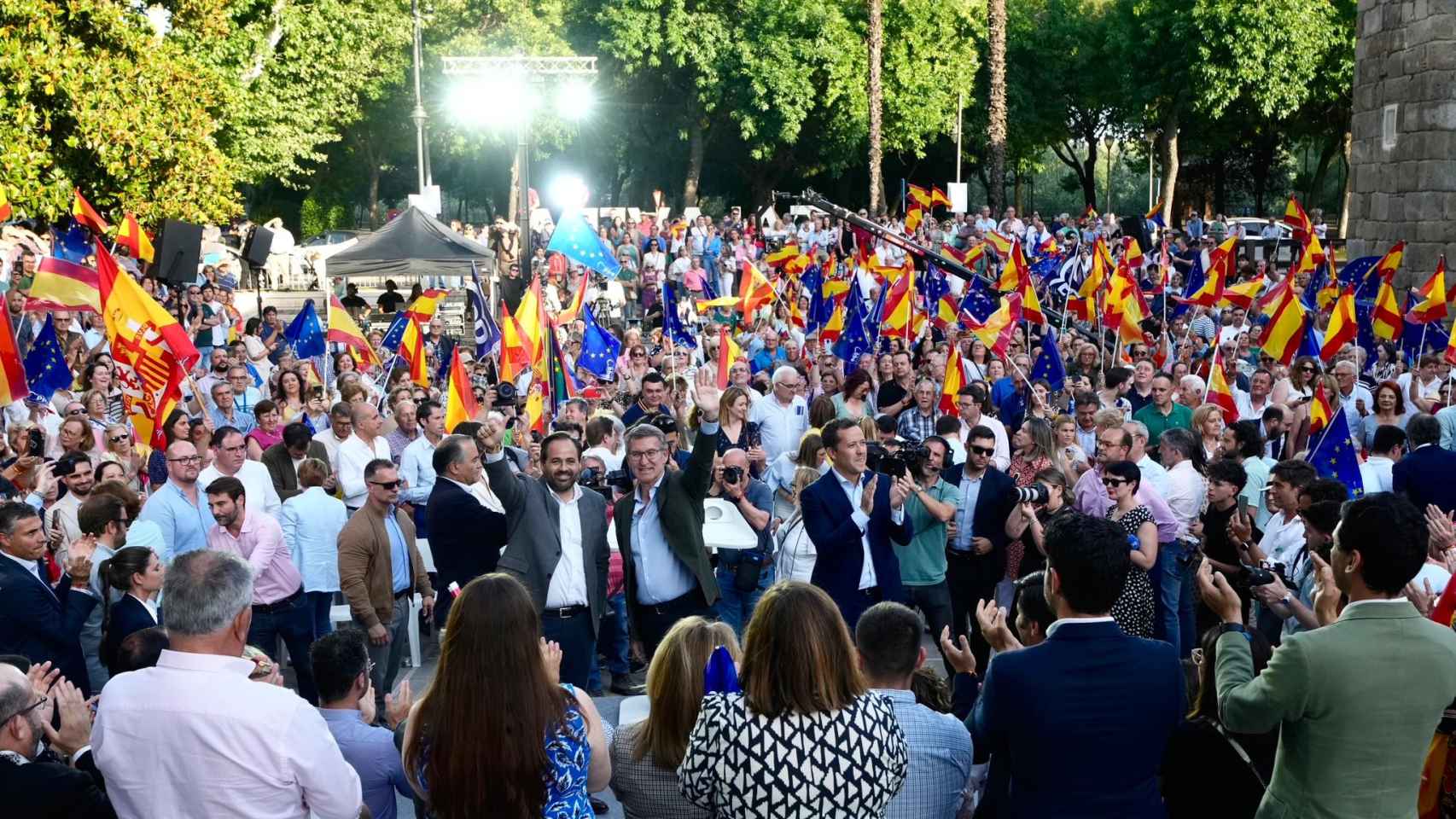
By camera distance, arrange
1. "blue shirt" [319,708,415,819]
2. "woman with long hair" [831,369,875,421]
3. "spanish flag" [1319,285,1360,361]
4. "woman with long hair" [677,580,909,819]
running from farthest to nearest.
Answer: "spanish flag" [1319,285,1360,361], "woman with long hair" [831,369,875,421], "blue shirt" [319,708,415,819], "woman with long hair" [677,580,909,819]

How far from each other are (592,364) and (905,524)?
7009 millimetres

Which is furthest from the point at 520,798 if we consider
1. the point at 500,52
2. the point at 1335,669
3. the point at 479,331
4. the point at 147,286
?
the point at 500,52

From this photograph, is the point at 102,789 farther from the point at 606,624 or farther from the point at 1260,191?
the point at 1260,191

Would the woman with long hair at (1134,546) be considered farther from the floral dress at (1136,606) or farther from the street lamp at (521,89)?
the street lamp at (521,89)

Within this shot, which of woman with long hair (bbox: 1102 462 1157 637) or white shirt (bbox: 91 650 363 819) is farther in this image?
woman with long hair (bbox: 1102 462 1157 637)

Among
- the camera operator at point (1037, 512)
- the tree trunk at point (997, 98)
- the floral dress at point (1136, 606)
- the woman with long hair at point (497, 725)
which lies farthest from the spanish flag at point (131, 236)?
the tree trunk at point (997, 98)

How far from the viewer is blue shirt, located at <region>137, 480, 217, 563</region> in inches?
304

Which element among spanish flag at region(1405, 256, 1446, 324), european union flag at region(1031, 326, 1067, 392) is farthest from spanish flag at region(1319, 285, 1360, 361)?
european union flag at region(1031, 326, 1067, 392)

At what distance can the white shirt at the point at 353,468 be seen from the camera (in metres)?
9.50

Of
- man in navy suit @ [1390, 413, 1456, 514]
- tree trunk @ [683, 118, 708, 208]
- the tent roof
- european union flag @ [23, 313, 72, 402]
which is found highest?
tree trunk @ [683, 118, 708, 208]

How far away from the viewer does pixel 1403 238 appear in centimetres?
2053

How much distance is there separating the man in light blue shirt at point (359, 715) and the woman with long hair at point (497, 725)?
0.81m

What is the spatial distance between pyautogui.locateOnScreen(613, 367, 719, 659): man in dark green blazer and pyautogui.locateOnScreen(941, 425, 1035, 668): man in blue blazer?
5.15 ft

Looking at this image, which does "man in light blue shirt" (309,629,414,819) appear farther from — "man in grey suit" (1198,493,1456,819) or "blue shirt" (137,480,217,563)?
"blue shirt" (137,480,217,563)
